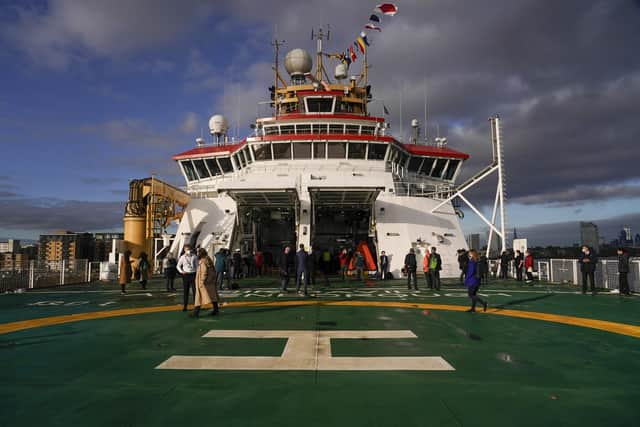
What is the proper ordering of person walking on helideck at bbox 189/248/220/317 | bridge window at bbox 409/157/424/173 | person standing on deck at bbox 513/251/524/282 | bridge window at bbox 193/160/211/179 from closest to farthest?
person walking on helideck at bbox 189/248/220/317
person standing on deck at bbox 513/251/524/282
bridge window at bbox 409/157/424/173
bridge window at bbox 193/160/211/179

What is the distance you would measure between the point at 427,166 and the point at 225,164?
13.6 metres

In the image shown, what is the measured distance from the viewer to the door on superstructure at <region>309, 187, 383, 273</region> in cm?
1994

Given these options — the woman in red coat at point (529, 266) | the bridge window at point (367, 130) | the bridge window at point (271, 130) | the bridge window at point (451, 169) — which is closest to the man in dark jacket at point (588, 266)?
the woman in red coat at point (529, 266)

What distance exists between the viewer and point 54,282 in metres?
17.6

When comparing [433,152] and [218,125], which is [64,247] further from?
[433,152]

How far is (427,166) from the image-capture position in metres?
27.0

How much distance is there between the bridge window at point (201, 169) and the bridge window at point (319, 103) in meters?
8.33

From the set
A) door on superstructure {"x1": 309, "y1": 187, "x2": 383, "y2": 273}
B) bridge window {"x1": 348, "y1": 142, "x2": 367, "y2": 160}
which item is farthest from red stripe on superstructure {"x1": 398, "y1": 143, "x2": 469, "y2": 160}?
door on superstructure {"x1": 309, "y1": 187, "x2": 383, "y2": 273}

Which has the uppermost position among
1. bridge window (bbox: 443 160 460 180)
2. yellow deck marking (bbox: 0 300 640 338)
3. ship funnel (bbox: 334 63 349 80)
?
→ ship funnel (bbox: 334 63 349 80)

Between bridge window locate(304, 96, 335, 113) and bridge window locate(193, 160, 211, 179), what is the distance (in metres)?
8.33

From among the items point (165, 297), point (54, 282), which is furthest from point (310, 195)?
point (54, 282)

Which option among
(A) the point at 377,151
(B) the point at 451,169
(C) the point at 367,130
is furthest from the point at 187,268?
(B) the point at 451,169

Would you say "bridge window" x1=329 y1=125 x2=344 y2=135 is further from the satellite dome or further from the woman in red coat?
the woman in red coat

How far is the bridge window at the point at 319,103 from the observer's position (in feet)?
92.7
